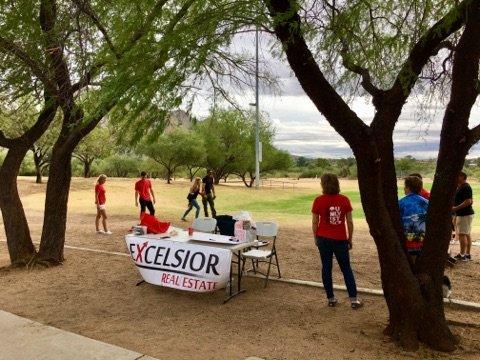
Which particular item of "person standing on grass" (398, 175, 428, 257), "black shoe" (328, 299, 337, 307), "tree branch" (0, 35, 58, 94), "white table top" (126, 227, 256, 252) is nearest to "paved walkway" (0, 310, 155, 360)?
"white table top" (126, 227, 256, 252)

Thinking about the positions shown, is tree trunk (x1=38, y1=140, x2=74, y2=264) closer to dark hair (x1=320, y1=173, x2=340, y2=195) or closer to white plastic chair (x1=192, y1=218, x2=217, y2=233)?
white plastic chair (x1=192, y1=218, x2=217, y2=233)

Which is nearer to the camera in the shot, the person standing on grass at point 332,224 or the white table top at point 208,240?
the person standing on grass at point 332,224

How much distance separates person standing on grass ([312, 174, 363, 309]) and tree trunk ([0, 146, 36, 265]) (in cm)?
613

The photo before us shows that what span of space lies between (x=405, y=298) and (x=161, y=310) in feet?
10.5

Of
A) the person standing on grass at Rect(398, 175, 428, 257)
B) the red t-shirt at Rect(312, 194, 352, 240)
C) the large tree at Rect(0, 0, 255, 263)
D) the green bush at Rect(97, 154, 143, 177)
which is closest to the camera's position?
the large tree at Rect(0, 0, 255, 263)

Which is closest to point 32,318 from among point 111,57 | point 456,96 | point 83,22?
point 111,57

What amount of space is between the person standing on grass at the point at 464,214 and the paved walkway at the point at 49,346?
6.95 m

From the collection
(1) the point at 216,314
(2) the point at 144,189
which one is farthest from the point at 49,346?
(2) the point at 144,189

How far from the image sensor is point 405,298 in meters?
4.98

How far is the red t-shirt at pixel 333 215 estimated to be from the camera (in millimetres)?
6000

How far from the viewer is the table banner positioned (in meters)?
6.44

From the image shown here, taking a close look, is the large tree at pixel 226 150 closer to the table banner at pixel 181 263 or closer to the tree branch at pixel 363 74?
the table banner at pixel 181 263

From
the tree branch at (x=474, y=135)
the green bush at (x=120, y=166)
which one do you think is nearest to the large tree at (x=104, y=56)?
the tree branch at (x=474, y=135)

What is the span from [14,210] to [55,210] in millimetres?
801
